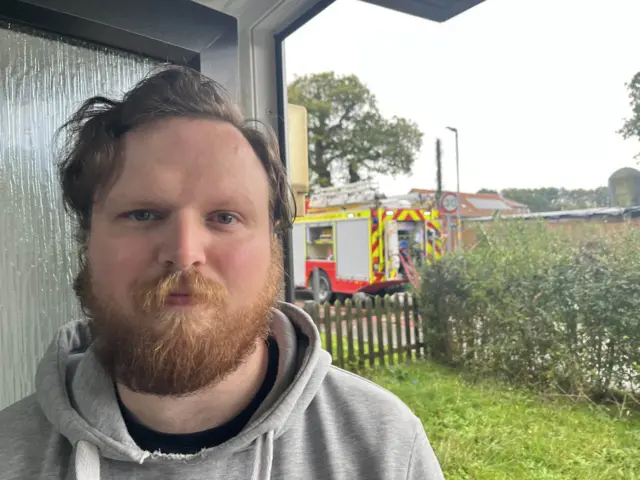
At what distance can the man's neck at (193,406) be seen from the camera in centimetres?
75

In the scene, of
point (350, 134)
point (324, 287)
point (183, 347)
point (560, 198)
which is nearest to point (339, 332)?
point (560, 198)

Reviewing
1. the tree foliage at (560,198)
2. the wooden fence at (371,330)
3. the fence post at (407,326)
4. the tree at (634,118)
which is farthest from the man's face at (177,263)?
the fence post at (407,326)

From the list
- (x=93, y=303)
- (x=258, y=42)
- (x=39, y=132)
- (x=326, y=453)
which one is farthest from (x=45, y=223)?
(x=326, y=453)

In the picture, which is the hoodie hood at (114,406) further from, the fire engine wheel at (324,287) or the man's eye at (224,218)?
the fire engine wheel at (324,287)

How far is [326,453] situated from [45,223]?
2.61 feet

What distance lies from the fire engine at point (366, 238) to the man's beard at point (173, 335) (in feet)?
21.5

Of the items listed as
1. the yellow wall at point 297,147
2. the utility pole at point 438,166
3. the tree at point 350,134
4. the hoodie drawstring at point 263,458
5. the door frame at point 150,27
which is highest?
the tree at point 350,134

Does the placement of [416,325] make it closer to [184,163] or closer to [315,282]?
[184,163]

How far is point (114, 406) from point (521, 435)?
2157mm

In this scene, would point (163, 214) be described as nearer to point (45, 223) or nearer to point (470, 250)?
point (45, 223)

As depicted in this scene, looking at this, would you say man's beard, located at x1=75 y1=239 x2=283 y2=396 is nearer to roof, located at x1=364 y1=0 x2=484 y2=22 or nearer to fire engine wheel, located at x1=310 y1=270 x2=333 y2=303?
roof, located at x1=364 y1=0 x2=484 y2=22

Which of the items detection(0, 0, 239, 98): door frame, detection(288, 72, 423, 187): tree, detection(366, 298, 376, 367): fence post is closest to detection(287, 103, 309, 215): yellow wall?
detection(0, 0, 239, 98): door frame

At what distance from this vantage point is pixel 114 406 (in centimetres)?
75

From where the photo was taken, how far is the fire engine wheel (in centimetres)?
803
